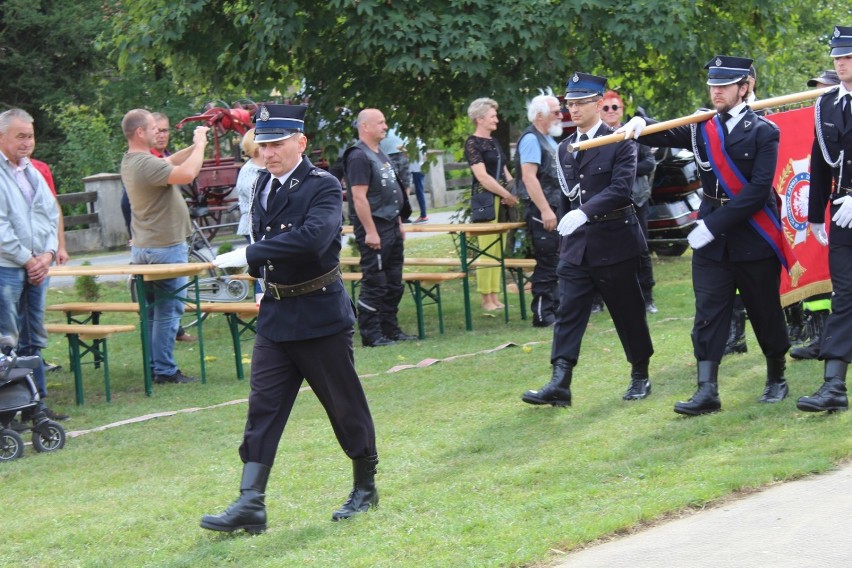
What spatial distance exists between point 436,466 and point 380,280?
16.5 feet

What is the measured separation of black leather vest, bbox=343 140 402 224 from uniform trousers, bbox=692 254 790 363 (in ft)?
15.0

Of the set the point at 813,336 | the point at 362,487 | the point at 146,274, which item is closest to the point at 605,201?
the point at 813,336

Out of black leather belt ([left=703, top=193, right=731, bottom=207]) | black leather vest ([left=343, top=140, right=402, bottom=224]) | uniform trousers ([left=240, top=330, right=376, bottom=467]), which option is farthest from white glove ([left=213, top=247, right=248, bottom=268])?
black leather vest ([left=343, top=140, right=402, bottom=224])

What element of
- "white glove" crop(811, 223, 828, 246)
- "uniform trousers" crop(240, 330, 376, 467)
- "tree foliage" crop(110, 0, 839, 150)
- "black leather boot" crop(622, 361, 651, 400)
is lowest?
"black leather boot" crop(622, 361, 651, 400)

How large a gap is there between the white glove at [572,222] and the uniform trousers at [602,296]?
388 millimetres

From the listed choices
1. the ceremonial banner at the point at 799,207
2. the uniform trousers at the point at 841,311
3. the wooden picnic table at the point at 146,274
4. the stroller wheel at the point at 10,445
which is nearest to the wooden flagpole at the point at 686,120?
the uniform trousers at the point at 841,311

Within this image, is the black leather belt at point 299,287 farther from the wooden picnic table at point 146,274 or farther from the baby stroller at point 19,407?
the wooden picnic table at point 146,274

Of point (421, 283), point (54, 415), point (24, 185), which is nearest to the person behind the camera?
point (54, 415)

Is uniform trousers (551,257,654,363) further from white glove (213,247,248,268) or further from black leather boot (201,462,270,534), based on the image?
black leather boot (201,462,270,534)

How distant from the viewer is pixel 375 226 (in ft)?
39.3

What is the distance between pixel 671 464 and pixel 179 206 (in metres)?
5.77

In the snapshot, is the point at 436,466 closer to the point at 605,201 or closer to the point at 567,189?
the point at 605,201

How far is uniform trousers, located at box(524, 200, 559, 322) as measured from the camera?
12234mm

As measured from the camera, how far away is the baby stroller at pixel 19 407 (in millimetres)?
8438
